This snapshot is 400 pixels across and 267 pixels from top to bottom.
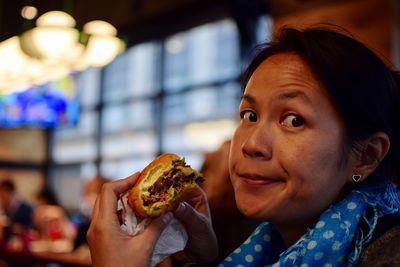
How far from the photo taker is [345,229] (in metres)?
1.14

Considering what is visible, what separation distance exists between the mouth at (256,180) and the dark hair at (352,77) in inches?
9.0

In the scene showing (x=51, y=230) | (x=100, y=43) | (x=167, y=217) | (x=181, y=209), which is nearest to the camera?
(x=167, y=217)

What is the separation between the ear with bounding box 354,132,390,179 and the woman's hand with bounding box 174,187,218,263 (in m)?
0.44

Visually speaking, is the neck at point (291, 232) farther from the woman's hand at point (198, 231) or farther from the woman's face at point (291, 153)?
the woman's hand at point (198, 231)

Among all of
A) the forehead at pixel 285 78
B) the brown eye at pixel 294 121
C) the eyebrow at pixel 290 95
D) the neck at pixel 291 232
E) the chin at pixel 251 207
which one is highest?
the forehead at pixel 285 78

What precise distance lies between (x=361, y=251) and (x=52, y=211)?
20.3 feet

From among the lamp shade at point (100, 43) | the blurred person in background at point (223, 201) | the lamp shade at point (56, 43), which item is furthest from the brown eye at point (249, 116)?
the lamp shade at point (100, 43)

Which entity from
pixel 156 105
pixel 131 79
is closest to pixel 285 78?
pixel 156 105

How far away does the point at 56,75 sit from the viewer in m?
5.80

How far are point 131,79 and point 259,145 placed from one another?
8.12m

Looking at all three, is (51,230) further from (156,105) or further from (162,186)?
(162,186)

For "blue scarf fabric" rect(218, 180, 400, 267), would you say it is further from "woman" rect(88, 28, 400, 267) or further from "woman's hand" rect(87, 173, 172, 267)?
"woman's hand" rect(87, 173, 172, 267)

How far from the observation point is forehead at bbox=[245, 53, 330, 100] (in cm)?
A: 116

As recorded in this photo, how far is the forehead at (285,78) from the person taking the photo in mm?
1161
